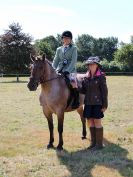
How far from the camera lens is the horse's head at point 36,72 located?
8984 millimetres

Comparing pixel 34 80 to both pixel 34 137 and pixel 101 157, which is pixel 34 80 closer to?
pixel 101 157

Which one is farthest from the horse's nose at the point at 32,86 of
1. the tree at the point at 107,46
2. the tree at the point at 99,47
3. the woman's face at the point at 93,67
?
the tree at the point at 107,46

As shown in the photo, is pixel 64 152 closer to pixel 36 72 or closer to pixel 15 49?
pixel 36 72

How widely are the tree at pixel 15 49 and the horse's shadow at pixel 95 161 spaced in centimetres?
4449

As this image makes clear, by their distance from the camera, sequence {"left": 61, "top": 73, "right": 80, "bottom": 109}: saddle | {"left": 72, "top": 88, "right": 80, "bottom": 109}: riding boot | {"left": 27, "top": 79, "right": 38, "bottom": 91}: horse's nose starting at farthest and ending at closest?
{"left": 72, "top": 88, "right": 80, "bottom": 109}: riding boot
{"left": 61, "top": 73, "right": 80, "bottom": 109}: saddle
{"left": 27, "top": 79, "right": 38, "bottom": 91}: horse's nose

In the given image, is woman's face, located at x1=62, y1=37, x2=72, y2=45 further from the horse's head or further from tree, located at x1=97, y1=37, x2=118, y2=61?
tree, located at x1=97, y1=37, x2=118, y2=61

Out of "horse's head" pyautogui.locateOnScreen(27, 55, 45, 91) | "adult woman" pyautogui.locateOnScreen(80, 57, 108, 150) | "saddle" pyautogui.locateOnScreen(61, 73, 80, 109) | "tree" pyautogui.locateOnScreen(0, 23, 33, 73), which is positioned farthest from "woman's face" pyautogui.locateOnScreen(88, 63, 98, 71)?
"tree" pyautogui.locateOnScreen(0, 23, 33, 73)

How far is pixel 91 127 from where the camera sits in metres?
9.84

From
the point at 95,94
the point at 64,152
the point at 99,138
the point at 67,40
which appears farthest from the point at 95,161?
the point at 67,40

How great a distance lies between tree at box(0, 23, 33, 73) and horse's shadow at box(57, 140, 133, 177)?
44489 mm

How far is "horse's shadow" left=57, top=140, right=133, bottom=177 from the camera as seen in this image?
7.64 metres

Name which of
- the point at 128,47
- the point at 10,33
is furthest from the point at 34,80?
the point at 128,47

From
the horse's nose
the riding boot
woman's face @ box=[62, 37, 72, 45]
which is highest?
woman's face @ box=[62, 37, 72, 45]

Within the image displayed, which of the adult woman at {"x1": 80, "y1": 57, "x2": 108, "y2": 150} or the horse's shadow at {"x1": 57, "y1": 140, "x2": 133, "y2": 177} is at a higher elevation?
the adult woman at {"x1": 80, "y1": 57, "x2": 108, "y2": 150}
